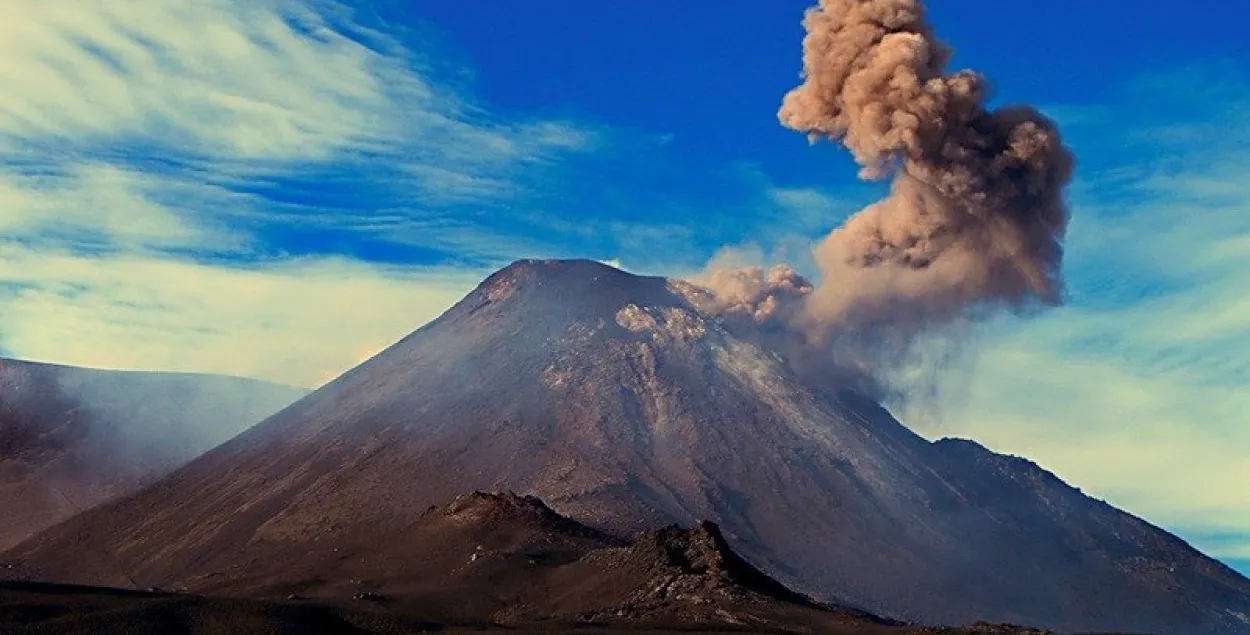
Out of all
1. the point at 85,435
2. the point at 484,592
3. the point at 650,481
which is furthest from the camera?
the point at 85,435

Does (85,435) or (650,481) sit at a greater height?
(650,481)

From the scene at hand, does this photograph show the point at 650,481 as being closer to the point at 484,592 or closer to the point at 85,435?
the point at 484,592

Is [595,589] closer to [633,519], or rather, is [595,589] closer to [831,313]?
[633,519]

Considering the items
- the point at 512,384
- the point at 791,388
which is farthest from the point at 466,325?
the point at 791,388

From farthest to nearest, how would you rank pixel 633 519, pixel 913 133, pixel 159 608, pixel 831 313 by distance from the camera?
1. pixel 831 313
2. pixel 633 519
3. pixel 913 133
4. pixel 159 608

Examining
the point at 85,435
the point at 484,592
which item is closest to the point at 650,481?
the point at 484,592

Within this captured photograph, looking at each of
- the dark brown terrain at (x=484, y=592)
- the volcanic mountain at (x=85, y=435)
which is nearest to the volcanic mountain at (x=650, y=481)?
the dark brown terrain at (x=484, y=592)
